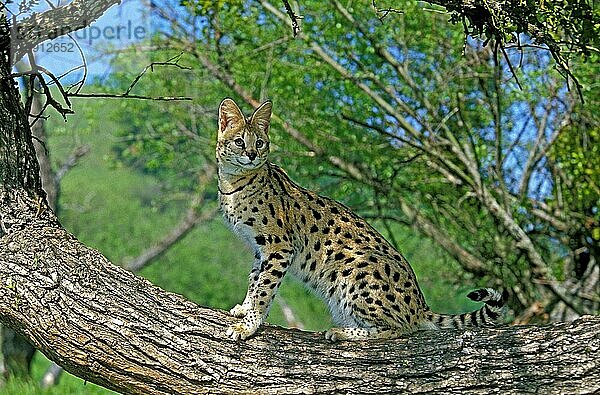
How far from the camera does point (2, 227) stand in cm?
359

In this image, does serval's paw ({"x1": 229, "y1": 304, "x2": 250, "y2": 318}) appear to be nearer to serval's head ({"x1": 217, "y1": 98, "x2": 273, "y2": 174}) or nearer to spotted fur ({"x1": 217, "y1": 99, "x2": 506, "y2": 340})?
spotted fur ({"x1": 217, "y1": 99, "x2": 506, "y2": 340})

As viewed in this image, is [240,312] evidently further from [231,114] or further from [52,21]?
[52,21]

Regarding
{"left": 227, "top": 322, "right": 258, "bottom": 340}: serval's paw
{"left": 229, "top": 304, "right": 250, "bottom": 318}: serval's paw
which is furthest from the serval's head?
{"left": 227, "top": 322, "right": 258, "bottom": 340}: serval's paw

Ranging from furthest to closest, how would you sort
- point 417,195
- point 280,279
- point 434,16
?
point 417,195 < point 434,16 < point 280,279

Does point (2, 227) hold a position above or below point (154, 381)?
above

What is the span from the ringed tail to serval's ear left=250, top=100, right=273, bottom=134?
1.27 m

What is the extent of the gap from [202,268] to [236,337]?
1033 cm

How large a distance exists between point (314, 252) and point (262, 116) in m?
0.72

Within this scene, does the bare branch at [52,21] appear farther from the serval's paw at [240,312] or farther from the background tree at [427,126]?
the background tree at [427,126]

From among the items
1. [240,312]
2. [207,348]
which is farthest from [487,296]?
[207,348]

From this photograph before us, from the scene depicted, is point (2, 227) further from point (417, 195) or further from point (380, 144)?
point (417, 195)

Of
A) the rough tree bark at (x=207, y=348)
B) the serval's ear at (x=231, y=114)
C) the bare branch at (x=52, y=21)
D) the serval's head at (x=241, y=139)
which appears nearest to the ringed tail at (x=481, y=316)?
the rough tree bark at (x=207, y=348)

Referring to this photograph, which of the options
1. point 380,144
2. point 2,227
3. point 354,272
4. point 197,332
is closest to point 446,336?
point 354,272

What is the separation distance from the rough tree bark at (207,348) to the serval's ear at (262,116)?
0.99m
